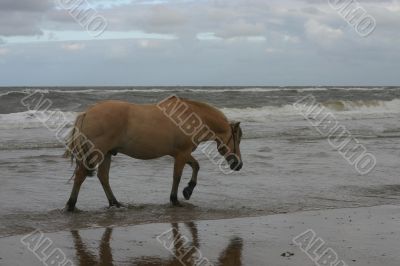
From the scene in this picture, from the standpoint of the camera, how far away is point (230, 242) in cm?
610

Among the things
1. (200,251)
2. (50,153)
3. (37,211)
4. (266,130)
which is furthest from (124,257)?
(266,130)

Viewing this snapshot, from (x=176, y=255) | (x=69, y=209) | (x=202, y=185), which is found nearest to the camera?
(x=176, y=255)

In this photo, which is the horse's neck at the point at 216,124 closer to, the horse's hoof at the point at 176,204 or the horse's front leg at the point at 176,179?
the horse's front leg at the point at 176,179

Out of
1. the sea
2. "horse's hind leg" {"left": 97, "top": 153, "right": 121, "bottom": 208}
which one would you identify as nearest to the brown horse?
"horse's hind leg" {"left": 97, "top": 153, "right": 121, "bottom": 208}

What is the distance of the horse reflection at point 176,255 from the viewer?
5237 millimetres

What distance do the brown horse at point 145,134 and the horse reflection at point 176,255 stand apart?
1.94m

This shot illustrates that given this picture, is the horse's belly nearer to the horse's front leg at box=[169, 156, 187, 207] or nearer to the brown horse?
the brown horse

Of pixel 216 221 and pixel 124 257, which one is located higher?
pixel 216 221

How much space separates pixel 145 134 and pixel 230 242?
8.70ft

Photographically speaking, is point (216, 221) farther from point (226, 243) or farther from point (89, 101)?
point (89, 101)

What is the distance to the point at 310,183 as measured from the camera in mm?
Answer: 10609

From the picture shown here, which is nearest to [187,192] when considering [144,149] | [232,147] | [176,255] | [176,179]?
[176,179]

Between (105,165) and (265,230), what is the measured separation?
8.92 ft

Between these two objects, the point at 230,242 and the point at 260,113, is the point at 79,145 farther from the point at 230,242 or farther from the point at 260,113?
the point at 260,113
